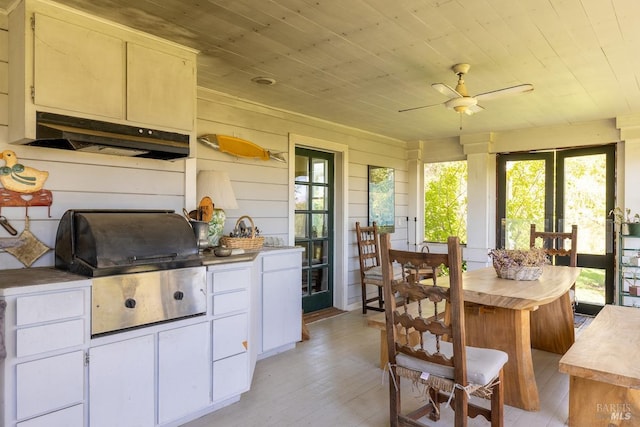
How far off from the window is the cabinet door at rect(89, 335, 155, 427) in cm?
457

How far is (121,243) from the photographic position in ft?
7.14

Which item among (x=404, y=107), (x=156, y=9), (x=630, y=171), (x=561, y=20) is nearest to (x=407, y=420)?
(x=561, y=20)

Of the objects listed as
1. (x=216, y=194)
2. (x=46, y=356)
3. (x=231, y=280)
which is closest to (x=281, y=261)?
(x=216, y=194)

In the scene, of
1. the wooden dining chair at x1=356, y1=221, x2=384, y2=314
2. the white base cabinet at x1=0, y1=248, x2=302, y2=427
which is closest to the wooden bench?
the white base cabinet at x1=0, y1=248, x2=302, y2=427

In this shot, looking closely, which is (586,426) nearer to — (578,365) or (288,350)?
(578,365)

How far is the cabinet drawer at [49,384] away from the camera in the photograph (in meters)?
1.82

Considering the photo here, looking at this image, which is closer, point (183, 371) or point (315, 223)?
point (183, 371)

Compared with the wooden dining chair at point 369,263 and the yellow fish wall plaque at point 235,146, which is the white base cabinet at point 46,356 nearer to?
the yellow fish wall plaque at point 235,146

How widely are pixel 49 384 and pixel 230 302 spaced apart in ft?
3.34

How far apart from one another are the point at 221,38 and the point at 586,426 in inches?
123

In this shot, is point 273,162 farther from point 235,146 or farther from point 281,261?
point 281,261

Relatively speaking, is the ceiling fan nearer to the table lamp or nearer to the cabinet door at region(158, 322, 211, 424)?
the table lamp

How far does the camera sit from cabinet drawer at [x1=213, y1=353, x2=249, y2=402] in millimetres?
2543

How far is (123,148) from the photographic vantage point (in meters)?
2.44
